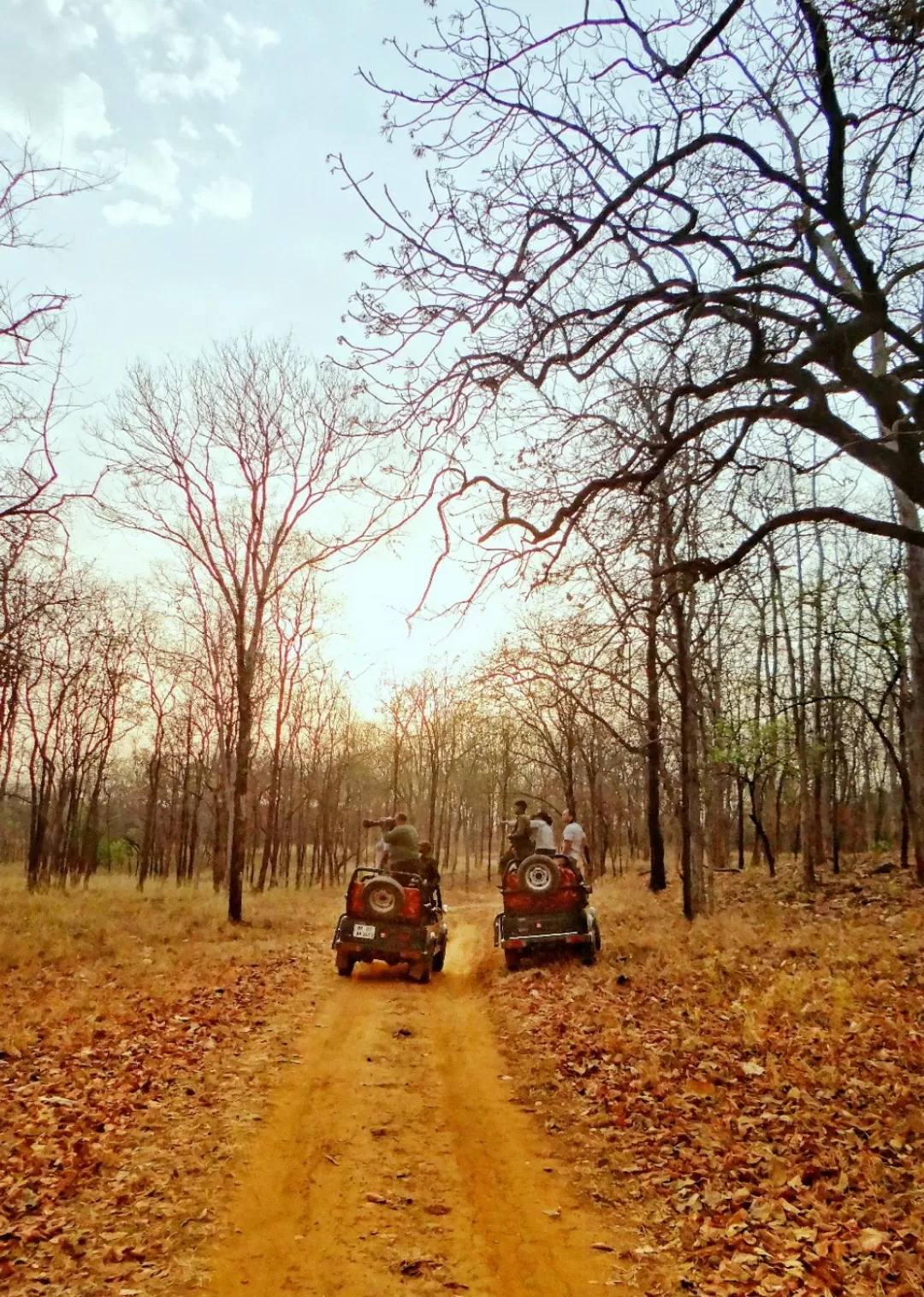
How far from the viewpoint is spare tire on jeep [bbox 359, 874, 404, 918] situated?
12.6 metres

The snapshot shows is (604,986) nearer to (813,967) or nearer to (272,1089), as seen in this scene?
(813,967)

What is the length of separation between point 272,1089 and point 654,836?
17212 mm

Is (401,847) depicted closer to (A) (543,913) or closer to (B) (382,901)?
(B) (382,901)

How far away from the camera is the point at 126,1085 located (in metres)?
7.32

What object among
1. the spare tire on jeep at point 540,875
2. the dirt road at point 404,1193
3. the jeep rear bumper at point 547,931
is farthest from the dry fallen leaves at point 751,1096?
the spare tire on jeep at point 540,875

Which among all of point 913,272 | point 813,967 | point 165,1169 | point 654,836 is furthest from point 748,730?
point 165,1169

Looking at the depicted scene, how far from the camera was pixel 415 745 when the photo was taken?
4259 cm

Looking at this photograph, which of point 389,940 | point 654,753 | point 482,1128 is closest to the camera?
point 482,1128

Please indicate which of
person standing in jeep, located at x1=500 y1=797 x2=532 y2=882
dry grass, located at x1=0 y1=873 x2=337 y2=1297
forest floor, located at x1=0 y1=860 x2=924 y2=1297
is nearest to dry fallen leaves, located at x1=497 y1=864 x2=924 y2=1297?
forest floor, located at x1=0 y1=860 x2=924 y2=1297

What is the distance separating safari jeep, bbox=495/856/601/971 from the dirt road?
391cm

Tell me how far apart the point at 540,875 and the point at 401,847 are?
253cm

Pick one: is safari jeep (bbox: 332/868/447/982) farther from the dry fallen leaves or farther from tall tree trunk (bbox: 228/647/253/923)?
tall tree trunk (bbox: 228/647/253/923)

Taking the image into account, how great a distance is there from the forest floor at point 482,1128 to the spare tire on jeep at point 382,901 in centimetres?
115

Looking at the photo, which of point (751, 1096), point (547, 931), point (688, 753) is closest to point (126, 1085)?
point (751, 1096)
